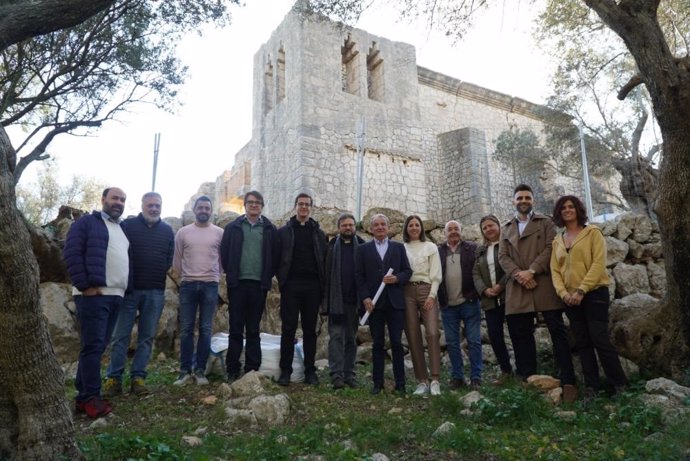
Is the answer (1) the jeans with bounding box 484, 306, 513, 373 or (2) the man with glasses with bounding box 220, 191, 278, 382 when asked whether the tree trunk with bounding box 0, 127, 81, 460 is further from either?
(1) the jeans with bounding box 484, 306, 513, 373

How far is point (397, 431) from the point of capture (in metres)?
3.79

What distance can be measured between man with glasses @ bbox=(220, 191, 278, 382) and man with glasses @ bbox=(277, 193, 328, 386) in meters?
0.17

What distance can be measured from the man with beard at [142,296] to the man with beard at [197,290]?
0.26 metres

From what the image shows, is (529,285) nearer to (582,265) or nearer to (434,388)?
(582,265)

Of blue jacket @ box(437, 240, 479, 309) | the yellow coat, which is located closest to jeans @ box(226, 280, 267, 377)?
blue jacket @ box(437, 240, 479, 309)

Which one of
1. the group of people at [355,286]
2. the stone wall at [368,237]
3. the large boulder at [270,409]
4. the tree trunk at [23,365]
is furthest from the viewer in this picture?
the stone wall at [368,237]

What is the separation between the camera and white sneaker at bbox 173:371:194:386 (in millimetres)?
5275

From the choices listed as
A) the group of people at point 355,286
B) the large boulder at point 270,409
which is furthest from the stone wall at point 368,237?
the large boulder at point 270,409

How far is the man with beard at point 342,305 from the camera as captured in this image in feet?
18.1

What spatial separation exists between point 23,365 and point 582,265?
430 centimetres

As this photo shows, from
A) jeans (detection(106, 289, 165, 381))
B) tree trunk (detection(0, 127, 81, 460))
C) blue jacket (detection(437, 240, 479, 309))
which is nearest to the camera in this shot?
tree trunk (detection(0, 127, 81, 460))

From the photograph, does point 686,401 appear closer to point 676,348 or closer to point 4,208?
point 676,348

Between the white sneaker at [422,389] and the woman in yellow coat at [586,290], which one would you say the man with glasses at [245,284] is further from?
the woman in yellow coat at [586,290]

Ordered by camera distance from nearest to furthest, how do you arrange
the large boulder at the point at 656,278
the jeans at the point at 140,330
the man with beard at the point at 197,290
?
1. the jeans at the point at 140,330
2. the man with beard at the point at 197,290
3. the large boulder at the point at 656,278
